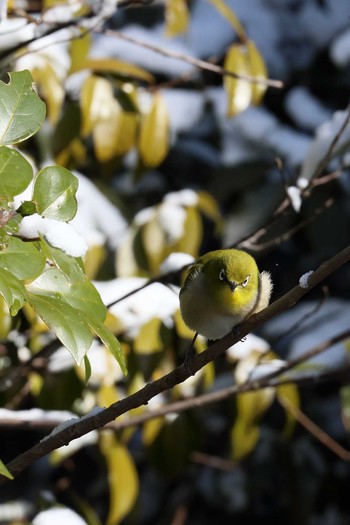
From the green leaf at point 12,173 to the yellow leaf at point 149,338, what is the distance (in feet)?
3.30

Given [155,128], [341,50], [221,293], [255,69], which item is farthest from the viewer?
[341,50]

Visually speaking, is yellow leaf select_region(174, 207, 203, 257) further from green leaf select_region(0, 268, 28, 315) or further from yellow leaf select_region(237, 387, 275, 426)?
green leaf select_region(0, 268, 28, 315)

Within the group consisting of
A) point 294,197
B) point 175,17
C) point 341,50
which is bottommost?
point 341,50

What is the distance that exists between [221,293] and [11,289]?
78cm

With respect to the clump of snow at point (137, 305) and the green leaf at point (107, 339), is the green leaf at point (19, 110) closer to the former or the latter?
the green leaf at point (107, 339)

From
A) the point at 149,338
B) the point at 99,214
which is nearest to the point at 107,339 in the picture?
the point at 149,338

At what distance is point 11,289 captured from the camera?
871mm

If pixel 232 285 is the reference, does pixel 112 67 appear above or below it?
above

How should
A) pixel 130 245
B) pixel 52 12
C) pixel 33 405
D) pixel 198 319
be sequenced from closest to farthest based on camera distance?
pixel 198 319, pixel 52 12, pixel 130 245, pixel 33 405

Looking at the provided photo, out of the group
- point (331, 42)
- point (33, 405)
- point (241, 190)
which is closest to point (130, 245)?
point (33, 405)

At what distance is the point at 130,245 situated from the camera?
7.13 ft

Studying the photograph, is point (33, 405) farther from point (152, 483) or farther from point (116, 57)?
point (116, 57)

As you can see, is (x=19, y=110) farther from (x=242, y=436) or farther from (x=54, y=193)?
(x=242, y=436)

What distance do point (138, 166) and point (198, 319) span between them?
0.82 m
